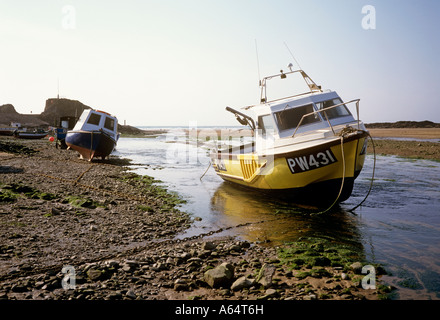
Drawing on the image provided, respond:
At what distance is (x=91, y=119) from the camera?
73.7 ft

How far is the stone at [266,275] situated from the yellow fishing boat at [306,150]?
168 inches

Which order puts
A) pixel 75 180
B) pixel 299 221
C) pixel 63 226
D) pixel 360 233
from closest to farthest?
pixel 63 226 → pixel 360 233 → pixel 299 221 → pixel 75 180

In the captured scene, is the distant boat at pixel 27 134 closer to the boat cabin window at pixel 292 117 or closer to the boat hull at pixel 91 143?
the boat hull at pixel 91 143

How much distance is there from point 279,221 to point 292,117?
13.4 ft

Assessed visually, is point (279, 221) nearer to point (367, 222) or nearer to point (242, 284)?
point (367, 222)

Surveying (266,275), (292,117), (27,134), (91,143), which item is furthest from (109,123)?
(27,134)

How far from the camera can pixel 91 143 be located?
832 inches

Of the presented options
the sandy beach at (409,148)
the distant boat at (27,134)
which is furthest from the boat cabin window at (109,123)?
the distant boat at (27,134)

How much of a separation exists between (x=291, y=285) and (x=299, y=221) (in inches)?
173

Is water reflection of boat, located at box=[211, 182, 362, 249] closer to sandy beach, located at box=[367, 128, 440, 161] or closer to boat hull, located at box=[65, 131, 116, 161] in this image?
boat hull, located at box=[65, 131, 116, 161]

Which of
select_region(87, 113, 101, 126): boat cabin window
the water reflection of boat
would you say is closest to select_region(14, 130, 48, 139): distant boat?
select_region(87, 113, 101, 126): boat cabin window

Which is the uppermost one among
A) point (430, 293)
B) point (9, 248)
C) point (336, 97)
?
point (336, 97)

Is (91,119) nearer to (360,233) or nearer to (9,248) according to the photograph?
(9,248)
